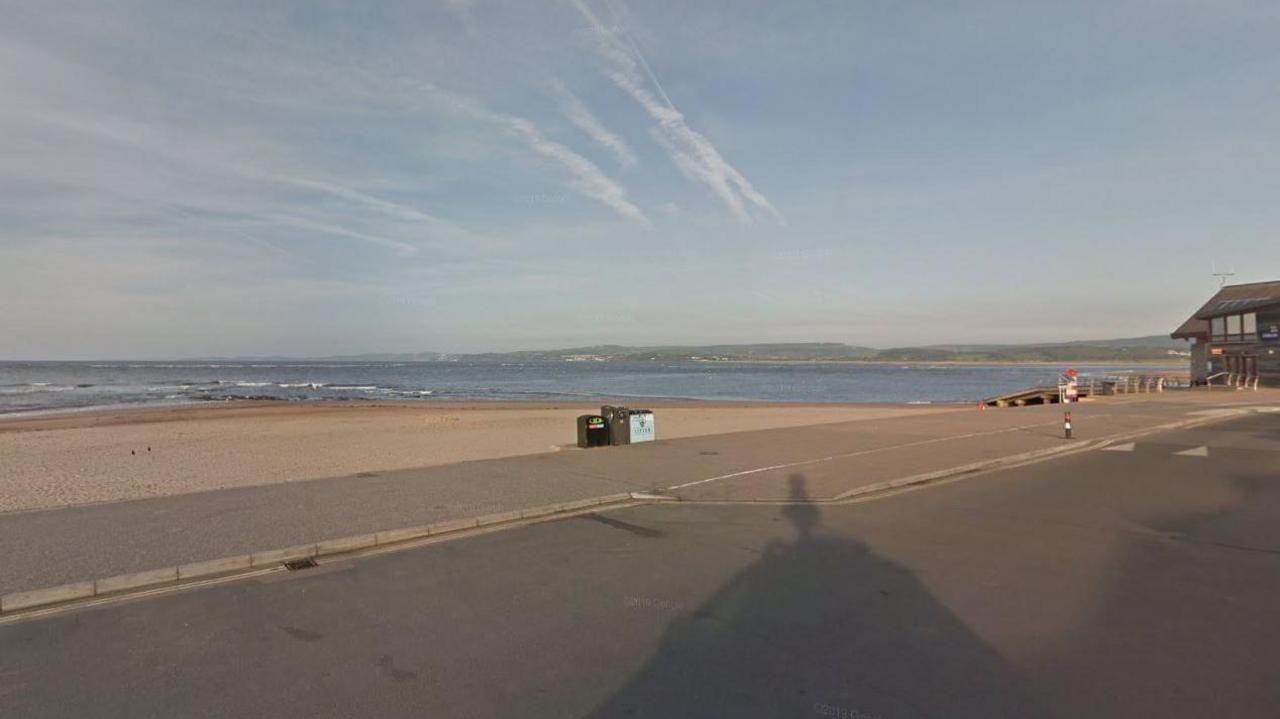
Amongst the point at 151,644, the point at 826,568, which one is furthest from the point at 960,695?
the point at 151,644

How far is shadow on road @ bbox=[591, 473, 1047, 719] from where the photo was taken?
13.5 ft

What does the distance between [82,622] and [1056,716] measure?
21.9ft

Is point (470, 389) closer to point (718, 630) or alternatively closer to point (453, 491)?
point (453, 491)

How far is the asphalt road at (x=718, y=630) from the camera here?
13.9 ft

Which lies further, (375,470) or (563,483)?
(375,470)

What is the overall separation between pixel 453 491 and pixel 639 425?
7.11 meters

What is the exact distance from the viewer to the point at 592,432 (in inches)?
648

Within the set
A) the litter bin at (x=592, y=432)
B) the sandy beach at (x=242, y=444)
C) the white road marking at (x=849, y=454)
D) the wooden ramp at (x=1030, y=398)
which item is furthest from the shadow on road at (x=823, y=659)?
the wooden ramp at (x=1030, y=398)

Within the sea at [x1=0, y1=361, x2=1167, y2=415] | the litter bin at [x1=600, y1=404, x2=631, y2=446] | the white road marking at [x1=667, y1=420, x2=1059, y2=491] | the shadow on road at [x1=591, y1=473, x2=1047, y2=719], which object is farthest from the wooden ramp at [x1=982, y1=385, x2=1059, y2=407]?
the shadow on road at [x1=591, y1=473, x2=1047, y2=719]

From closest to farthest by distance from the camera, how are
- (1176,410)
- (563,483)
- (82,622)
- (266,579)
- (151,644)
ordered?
1. (151,644)
2. (82,622)
3. (266,579)
4. (563,483)
5. (1176,410)

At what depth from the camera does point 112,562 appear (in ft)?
23.0

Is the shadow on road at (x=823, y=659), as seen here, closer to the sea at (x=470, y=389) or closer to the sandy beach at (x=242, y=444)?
the sandy beach at (x=242, y=444)

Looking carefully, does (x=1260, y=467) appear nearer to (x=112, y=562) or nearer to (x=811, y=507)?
(x=811, y=507)

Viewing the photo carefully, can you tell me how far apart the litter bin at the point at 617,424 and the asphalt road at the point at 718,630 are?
8015 millimetres
